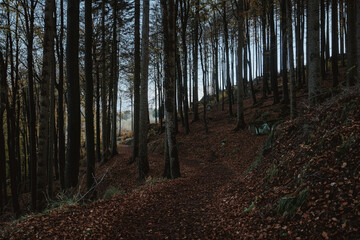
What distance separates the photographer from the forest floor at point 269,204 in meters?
3.25

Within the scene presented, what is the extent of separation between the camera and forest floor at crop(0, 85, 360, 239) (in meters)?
3.25

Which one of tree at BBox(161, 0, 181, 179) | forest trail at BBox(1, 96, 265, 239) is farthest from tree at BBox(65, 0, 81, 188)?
tree at BBox(161, 0, 181, 179)

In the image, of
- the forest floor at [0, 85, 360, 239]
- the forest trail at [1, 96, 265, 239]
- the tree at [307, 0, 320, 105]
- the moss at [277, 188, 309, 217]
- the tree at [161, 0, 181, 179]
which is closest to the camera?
the forest floor at [0, 85, 360, 239]

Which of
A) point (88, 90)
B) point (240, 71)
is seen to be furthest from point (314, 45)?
point (240, 71)

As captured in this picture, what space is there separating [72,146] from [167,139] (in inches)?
150

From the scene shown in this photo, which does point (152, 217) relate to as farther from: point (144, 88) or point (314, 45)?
point (314, 45)

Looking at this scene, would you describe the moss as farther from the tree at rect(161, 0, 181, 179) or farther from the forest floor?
the tree at rect(161, 0, 181, 179)

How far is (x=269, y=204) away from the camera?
4.21m

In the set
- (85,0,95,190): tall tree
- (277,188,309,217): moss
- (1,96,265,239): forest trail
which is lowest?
(1,96,265,239): forest trail

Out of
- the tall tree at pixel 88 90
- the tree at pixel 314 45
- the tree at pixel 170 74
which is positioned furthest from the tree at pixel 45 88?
the tree at pixel 314 45

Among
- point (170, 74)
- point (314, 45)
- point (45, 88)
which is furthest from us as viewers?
point (170, 74)

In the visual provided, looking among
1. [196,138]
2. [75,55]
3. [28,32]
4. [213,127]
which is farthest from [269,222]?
[213,127]

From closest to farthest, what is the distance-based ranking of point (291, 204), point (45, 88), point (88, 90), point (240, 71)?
point (291, 204) < point (88, 90) < point (45, 88) < point (240, 71)

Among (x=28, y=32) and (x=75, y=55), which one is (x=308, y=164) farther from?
(x=28, y=32)
